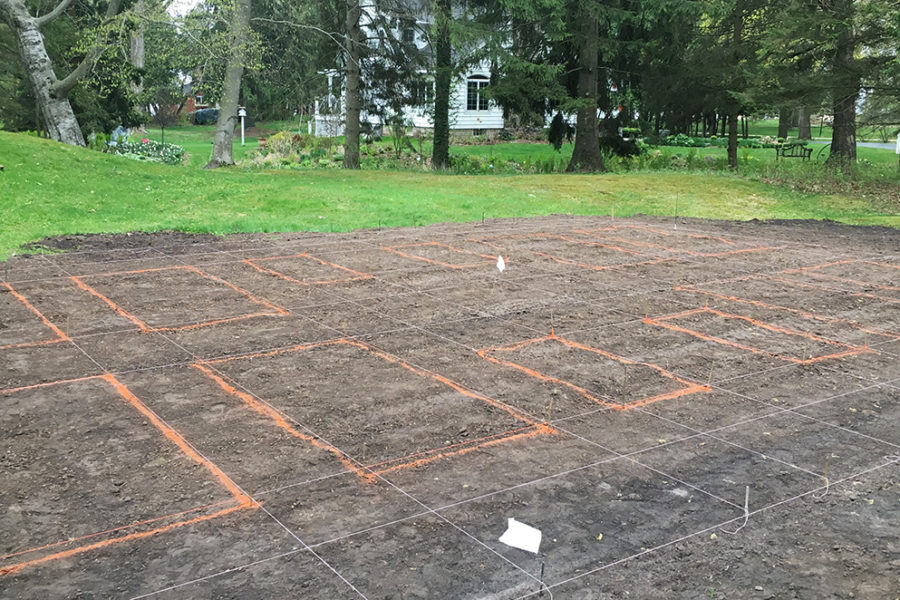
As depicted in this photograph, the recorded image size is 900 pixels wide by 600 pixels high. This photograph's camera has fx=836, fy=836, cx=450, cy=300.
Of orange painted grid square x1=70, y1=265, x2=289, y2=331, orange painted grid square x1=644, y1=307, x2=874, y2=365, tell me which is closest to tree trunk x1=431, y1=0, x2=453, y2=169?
orange painted grid square x1=70, y1=265, x2=289, y2=331

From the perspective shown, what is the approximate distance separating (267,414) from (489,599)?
Result: 224 centimetres

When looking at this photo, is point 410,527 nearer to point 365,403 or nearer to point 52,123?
point 365,403

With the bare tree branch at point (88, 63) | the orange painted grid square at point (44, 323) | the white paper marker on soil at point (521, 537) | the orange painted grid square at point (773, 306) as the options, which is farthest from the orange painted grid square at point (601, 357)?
the bare tree branch at point (88, 63)

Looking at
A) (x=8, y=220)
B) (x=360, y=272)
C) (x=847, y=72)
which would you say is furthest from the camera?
(x=847, y=72)

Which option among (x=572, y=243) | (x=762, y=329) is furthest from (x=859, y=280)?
(x=572, y=243)

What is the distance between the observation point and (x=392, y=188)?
17047mm

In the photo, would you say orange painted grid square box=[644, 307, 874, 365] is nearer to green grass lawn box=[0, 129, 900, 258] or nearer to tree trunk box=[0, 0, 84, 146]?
green grass lawn box=[0, 129, 900, 258]

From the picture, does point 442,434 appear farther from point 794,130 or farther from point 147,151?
point 794,130

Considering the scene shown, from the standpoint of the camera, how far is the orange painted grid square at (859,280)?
348 inches

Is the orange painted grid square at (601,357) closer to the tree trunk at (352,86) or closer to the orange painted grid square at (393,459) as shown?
the orange painted grid square at (393,459)

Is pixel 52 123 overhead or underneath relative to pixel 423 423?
overhead

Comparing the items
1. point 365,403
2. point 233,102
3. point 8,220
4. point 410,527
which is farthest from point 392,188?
point 410,527

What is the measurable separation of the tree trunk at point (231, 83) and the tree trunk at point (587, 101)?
27.2 ft

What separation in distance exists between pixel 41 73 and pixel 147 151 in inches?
271
